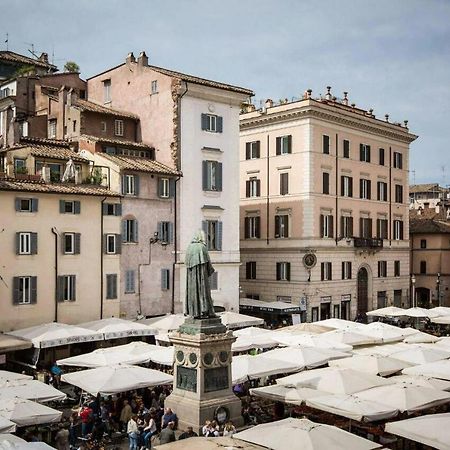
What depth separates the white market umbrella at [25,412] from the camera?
16.8m

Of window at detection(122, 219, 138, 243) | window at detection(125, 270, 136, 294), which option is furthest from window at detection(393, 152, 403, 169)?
window at detection(125, 270, 136, 294)

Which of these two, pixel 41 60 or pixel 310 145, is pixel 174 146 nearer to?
pixel 310 145

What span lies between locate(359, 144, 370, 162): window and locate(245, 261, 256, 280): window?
1116 cm

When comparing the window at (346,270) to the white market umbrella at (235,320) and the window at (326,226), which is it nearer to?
the window at (326,226)

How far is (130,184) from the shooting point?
117ft

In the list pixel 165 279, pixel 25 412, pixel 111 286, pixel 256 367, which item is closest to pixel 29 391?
pixel 25 412

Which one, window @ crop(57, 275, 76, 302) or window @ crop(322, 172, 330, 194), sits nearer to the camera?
window @ crop(57, 275, 76, 302)

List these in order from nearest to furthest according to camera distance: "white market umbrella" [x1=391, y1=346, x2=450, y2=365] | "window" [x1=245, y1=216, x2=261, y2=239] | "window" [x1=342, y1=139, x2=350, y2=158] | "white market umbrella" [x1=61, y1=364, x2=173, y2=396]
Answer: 1. "white market umbrella" [x1=61, y1=364, x2=173, y2=396]
2. "white market umbrella" [x1=391, y1=346, x2=450, y2=365]
3. "window" [x1=245, y1=216, x2=261, y2=239]
4. "window" [x1=342, y1=139, x2=350, y2=158]

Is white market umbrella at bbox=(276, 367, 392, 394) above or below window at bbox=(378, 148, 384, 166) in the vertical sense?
below

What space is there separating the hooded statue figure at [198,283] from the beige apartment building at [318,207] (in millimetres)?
26211

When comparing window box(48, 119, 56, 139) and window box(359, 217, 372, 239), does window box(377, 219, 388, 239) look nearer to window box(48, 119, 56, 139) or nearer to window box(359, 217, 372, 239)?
window box(359, 217, 372, 239)

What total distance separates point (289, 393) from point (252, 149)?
1267 inches

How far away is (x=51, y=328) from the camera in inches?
1161

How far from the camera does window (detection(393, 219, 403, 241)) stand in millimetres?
55084
